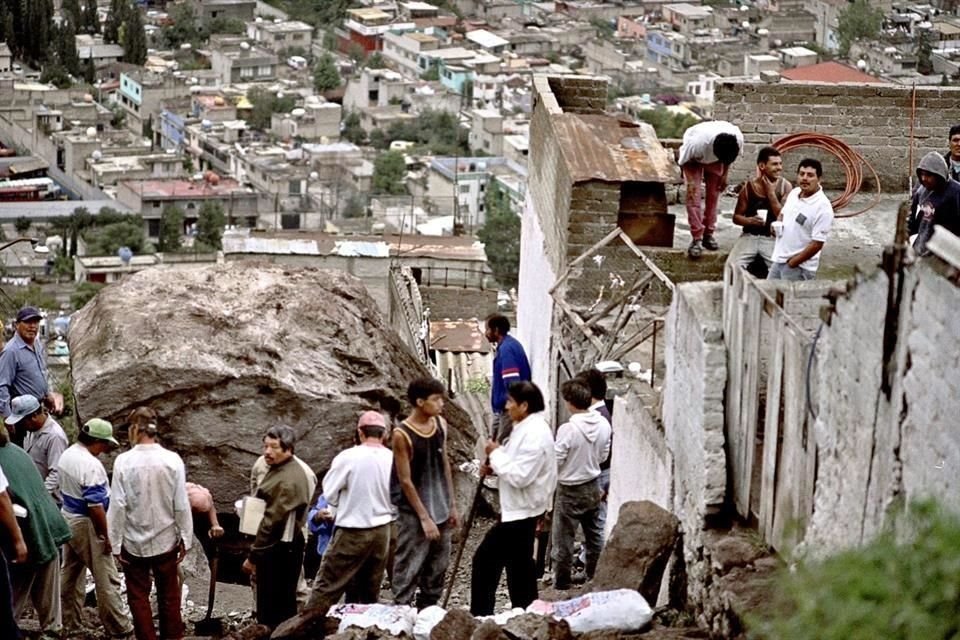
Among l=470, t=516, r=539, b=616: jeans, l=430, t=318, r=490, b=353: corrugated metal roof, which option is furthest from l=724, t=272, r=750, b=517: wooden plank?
l=430, t=318, r=490, b=353: corrugated metal roof

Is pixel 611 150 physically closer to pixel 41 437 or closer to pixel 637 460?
pixel 637 460

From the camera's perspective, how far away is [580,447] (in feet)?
26.8

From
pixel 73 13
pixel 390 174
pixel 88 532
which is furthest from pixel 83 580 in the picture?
pixel 73 13

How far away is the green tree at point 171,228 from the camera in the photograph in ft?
219

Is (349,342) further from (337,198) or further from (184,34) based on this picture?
(184,34)

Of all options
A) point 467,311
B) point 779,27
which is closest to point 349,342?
point 467,311

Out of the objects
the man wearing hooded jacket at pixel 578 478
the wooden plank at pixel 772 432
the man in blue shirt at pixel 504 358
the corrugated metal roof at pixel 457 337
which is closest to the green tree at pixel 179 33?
the corrugated metal roof at pixel 457 337

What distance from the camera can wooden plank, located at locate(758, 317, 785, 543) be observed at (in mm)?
6883

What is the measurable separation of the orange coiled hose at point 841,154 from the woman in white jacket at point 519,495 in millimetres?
5078

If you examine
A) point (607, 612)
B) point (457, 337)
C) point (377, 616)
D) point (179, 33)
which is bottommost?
point (179, 33)

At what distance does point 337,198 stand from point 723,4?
4493cm

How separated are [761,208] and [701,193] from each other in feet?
5.60

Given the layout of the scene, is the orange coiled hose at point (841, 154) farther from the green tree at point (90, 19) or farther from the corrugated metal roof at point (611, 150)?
the green tree at point (90, 19)

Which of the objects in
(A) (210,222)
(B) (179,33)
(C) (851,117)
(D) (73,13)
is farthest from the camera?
(B) (179,33)
